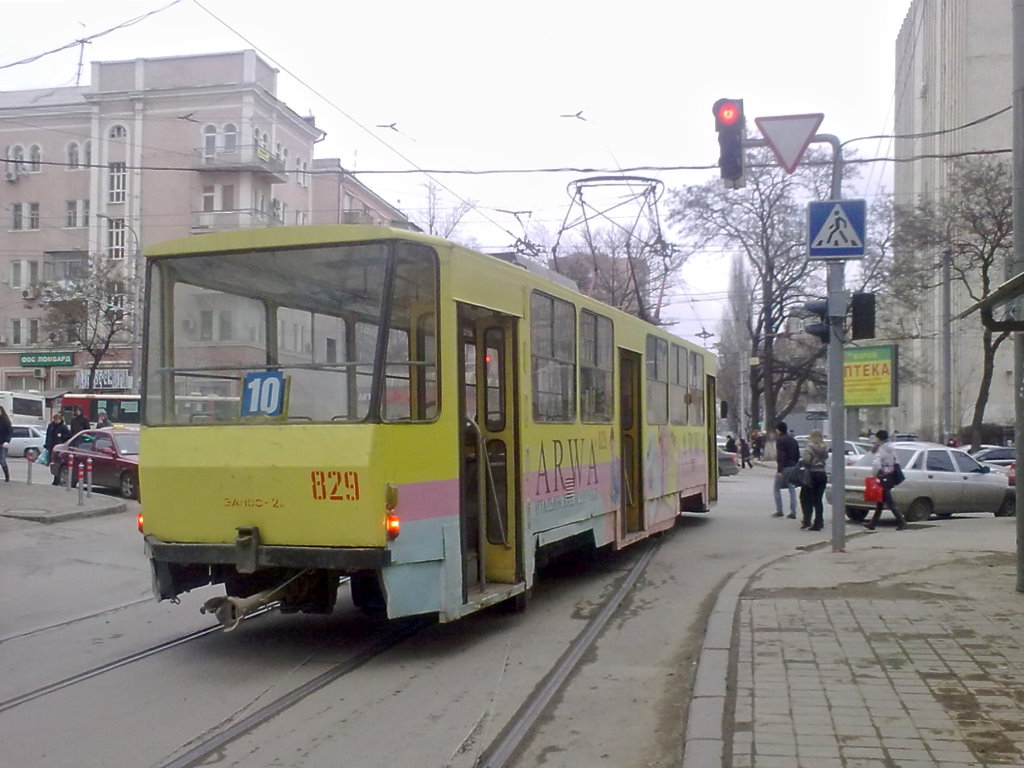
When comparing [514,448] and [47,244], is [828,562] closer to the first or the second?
[514,448]

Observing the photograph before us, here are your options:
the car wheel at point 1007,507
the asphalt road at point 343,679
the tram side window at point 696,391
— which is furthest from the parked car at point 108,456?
the car wheel at point 1007,507

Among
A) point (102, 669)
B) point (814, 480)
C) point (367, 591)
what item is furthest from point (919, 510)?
point (102, 669)

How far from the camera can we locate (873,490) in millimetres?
17719

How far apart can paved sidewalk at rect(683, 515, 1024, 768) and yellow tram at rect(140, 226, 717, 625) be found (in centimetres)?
212

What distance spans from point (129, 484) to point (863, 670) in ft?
61.4

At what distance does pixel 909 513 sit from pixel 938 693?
46.8 feet

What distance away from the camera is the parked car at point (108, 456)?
2284cm

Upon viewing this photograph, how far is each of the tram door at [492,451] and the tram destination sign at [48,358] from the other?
155 feet

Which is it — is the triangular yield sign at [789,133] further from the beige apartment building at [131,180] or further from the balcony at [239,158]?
the balcony at [239,158]

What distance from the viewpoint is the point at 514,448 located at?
9258mm

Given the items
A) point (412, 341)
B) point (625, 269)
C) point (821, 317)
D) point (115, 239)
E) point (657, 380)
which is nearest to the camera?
point (412, 341)

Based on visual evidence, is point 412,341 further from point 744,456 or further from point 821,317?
point 744,456

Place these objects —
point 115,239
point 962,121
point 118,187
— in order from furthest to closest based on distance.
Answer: point 962,121
point 115,239
point 118,187

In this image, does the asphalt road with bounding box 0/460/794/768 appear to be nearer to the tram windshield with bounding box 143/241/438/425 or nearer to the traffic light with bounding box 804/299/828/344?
the tram windshield with bounding box 143/241/438/425
